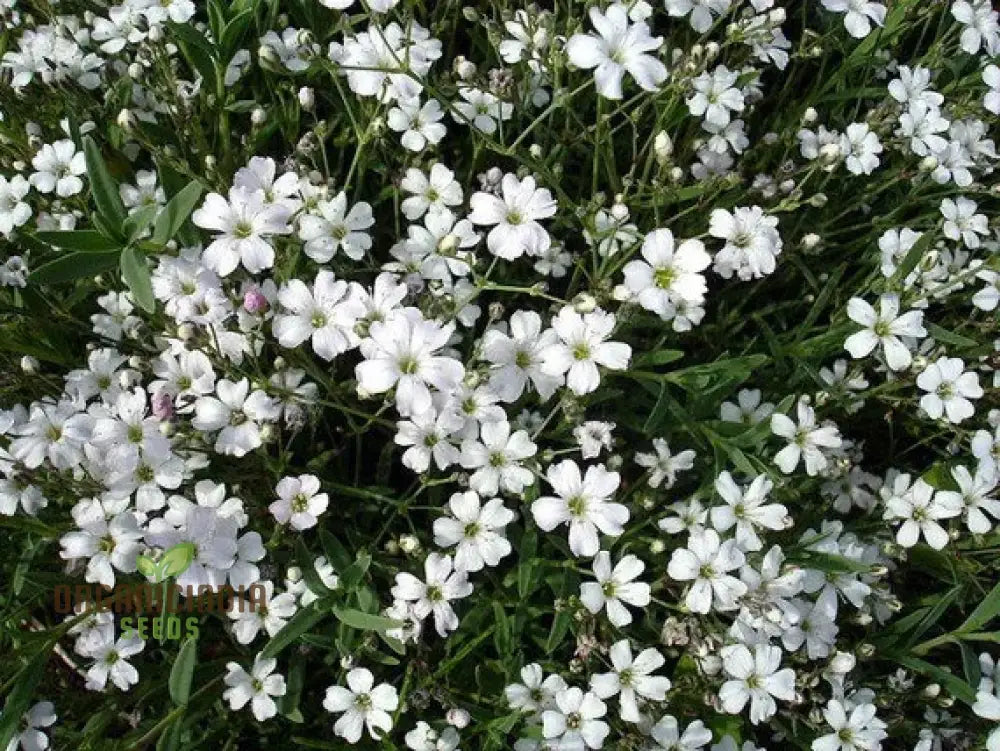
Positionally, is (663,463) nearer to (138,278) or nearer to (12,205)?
A: (138,278)

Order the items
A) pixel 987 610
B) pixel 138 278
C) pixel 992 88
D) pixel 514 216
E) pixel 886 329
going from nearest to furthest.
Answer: pixel 138 278 < pixel 514 216 < pixel 987 610 < pixel 886 329 < pixel 992 88

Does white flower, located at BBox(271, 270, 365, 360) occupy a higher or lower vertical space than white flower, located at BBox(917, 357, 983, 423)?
lower

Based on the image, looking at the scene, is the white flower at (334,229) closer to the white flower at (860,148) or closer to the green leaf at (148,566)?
the green leaf at (148,566)

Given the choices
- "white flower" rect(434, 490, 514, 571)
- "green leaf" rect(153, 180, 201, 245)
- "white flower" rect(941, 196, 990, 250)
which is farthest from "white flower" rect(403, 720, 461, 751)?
"white flower" rect(941, 196, 990, 250)

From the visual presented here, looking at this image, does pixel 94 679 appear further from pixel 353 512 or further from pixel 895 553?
pixel 895 553

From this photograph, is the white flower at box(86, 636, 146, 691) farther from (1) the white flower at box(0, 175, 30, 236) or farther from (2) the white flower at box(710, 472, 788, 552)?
(2) the white flower at box(710, 472, 788, 552)

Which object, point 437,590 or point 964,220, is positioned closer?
point 437,590

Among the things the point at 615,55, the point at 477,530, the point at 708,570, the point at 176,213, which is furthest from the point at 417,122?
the point at 708,570

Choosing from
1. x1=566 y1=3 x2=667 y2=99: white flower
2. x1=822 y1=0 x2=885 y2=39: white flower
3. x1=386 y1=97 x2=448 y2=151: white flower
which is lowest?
x1=386 y1=97 x2=448 y2=151: white flower
